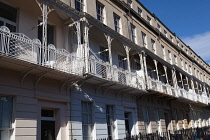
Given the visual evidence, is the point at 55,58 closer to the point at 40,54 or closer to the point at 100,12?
the point at 40,54

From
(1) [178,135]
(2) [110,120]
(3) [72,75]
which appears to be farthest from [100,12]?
(1) [178,135]

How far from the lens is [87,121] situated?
1204 centimetres

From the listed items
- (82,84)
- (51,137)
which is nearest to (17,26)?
(82,84)

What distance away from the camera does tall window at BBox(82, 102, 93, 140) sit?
38.6 feet

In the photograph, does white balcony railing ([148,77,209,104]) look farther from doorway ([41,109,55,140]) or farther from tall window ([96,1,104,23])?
doorway ([41,109,55,140])

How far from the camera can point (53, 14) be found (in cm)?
1198

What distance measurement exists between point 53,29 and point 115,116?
22.0 feet

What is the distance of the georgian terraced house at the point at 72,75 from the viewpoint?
8734 mm

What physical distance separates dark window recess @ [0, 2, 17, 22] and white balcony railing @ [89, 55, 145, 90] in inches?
168

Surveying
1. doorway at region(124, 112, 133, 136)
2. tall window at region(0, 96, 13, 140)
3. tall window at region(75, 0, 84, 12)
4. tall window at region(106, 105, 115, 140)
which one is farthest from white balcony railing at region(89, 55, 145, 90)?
tall window at region(0, 96, 13, 140)

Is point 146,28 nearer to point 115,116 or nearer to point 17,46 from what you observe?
point 115,116

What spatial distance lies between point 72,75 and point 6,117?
3.30m

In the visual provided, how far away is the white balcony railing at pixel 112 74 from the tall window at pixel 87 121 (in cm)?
194

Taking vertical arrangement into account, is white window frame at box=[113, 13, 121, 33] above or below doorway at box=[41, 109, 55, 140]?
above
